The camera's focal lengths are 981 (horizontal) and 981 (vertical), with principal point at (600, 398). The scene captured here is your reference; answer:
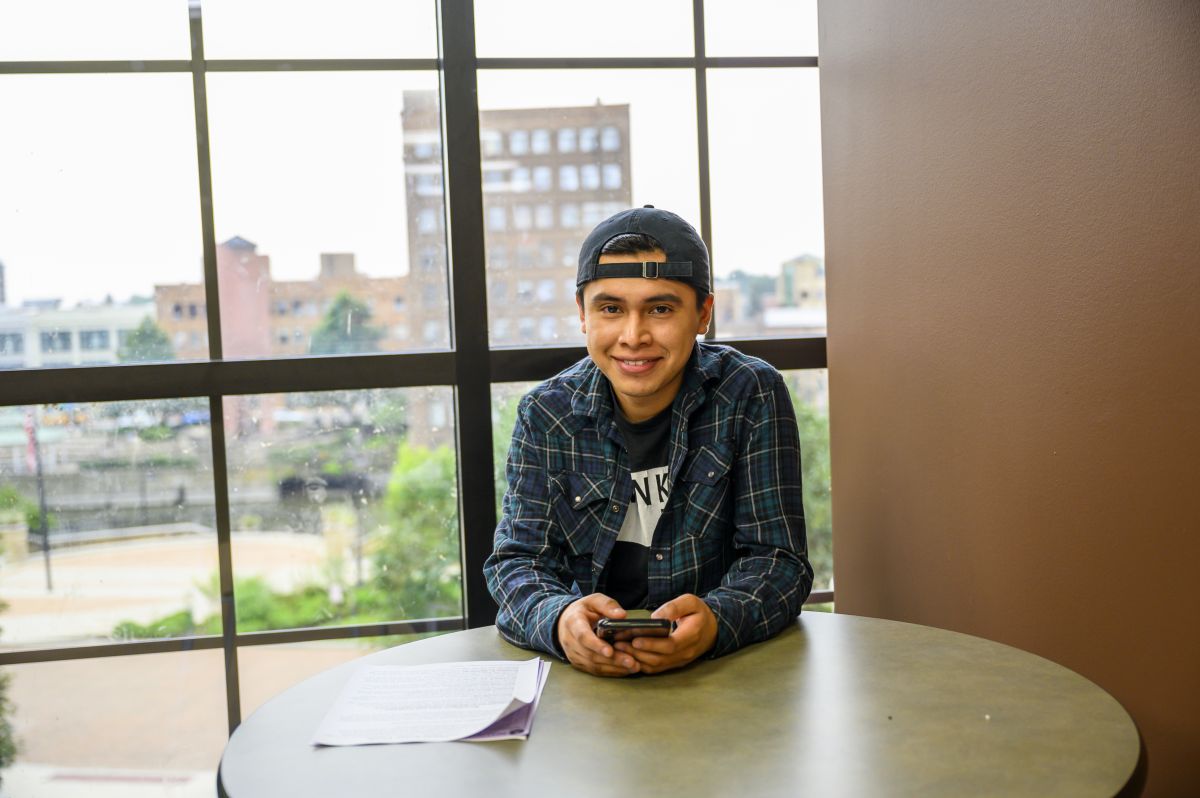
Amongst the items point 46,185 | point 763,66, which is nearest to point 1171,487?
point 763,66

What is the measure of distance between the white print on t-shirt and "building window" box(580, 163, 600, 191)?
1.00 meters

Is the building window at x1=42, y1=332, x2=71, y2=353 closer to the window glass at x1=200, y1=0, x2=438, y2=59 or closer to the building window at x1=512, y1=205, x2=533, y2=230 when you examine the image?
the window glass at x1=200, y1=0, x2=438, y2=59

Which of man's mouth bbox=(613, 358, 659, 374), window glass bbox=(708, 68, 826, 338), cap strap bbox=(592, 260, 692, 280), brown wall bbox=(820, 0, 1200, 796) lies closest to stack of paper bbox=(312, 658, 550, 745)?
man's mouth bbox=(613, 358, 659, 374)

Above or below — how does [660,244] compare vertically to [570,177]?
below

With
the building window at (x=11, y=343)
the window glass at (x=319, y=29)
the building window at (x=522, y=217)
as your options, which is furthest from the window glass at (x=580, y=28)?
the building window at (x=11, y=343)

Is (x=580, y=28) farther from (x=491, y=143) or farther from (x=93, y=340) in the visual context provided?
(x=93, y=340)

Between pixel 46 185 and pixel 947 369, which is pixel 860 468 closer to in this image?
pixel 947 369

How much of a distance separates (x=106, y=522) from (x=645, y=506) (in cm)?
142

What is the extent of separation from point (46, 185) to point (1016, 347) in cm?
226

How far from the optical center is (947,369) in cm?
211

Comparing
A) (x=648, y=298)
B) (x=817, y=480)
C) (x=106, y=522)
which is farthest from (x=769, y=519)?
(x=106, y=522)

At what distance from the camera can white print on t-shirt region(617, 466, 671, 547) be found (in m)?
2.00

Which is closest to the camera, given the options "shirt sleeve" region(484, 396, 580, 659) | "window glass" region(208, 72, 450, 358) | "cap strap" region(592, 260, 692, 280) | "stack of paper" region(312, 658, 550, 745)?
"stack of paper" region(312, 658, 550, 745)

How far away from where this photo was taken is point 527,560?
189cm
